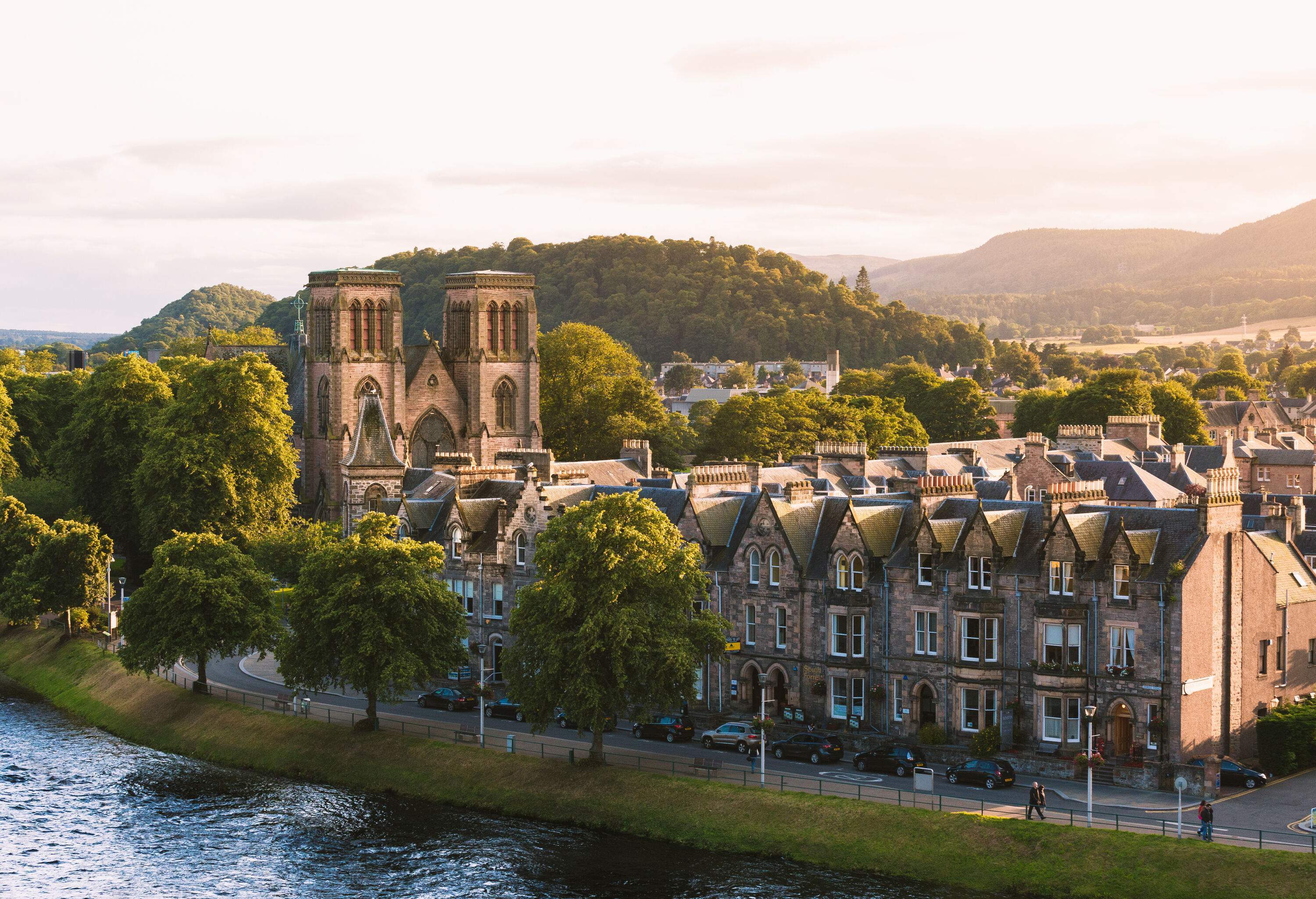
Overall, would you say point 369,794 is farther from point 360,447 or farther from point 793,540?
point 360,447

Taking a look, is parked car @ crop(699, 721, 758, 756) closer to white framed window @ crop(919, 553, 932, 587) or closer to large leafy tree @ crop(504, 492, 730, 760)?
large leafy tree @ crop(504, 492, 730, 760)

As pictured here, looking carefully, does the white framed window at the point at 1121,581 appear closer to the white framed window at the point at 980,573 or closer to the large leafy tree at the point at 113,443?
the white framed window at the point at 980,573

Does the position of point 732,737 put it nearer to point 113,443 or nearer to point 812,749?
point 812,749

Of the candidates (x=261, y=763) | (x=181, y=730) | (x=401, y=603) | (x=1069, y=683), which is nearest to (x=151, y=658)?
(x=181, y=730)

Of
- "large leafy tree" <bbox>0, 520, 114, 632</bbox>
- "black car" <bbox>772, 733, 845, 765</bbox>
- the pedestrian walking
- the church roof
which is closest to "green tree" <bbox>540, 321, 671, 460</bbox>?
the church roof

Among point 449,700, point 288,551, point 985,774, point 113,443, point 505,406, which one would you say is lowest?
point 449,700

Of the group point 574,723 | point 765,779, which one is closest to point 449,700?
point 574,723
